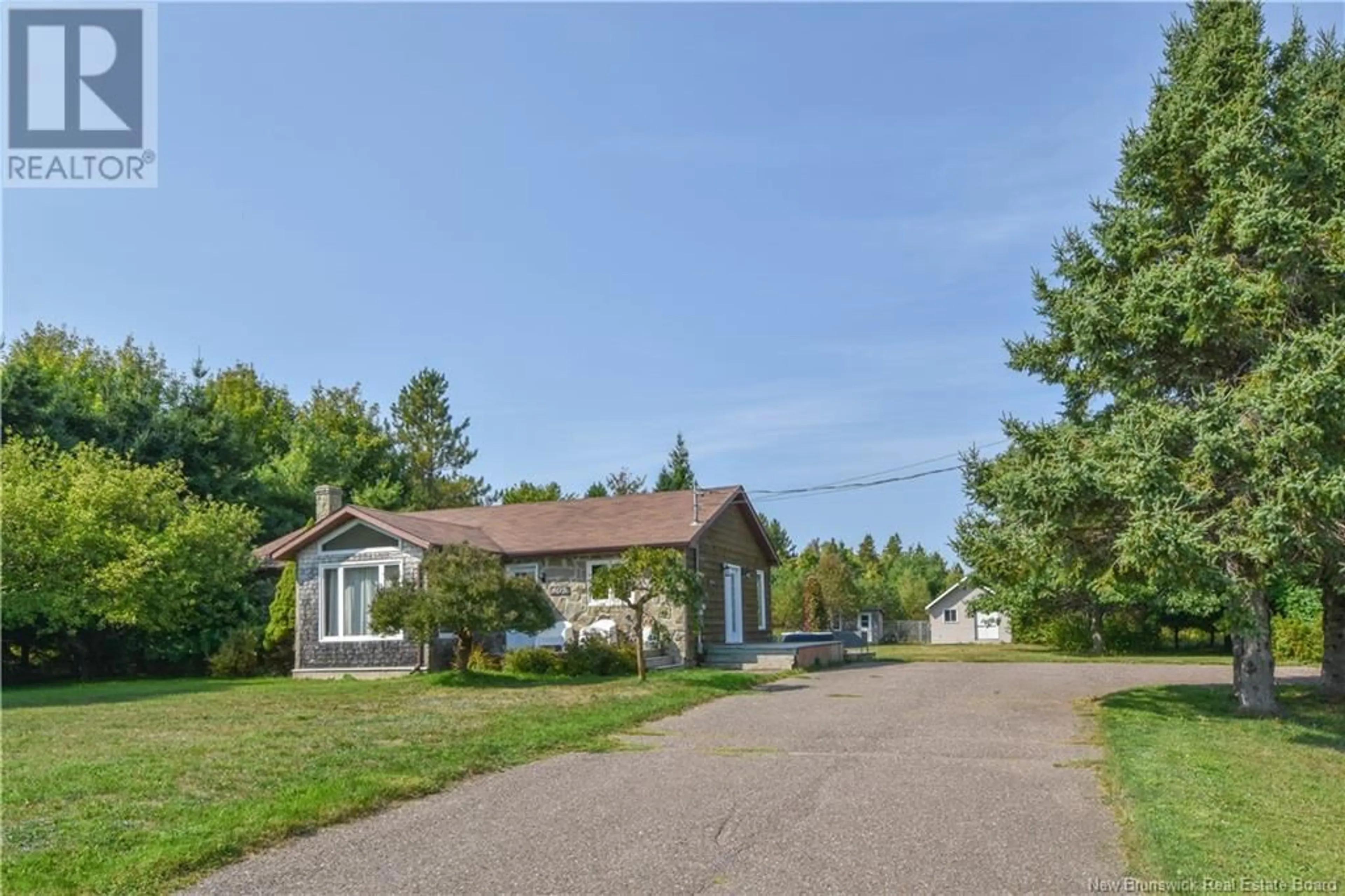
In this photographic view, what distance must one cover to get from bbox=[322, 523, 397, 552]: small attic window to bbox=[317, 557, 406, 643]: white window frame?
1.04 ft

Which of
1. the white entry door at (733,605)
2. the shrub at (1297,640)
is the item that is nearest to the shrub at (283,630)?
the white entry door at (733,605)

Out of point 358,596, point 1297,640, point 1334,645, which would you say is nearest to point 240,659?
point 358,596

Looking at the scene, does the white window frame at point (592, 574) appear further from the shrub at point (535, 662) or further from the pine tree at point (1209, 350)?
the pine tree at point (1209, 350)

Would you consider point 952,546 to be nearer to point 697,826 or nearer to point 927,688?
point 927,688

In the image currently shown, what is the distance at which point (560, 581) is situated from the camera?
25109mm

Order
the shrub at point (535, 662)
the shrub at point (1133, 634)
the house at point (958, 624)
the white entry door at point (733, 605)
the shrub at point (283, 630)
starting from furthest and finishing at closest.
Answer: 1. the house at point (958, 624)
2. the shrub at point (1133, 634)
3. the white entry door at point (733, 605)
4. the shrub at point (283, 630)
5. the shrub at point (535, 662)

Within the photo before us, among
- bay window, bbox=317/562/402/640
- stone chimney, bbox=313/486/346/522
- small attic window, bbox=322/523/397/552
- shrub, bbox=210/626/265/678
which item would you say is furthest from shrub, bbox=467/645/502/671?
stone chimney, bbox=313/486/346/522

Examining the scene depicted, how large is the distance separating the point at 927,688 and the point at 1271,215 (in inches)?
395

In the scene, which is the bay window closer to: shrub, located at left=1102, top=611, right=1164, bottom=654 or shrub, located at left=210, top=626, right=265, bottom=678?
shrub, located at left=210, top=626, right=265, bottom=678

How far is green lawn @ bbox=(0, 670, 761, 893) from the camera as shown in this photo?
7.04 metres

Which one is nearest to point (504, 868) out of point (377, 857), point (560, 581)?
point (377, 857)

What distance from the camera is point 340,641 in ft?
79.6

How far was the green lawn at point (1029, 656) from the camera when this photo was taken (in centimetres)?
2956

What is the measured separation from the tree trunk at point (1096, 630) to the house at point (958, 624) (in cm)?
1561
